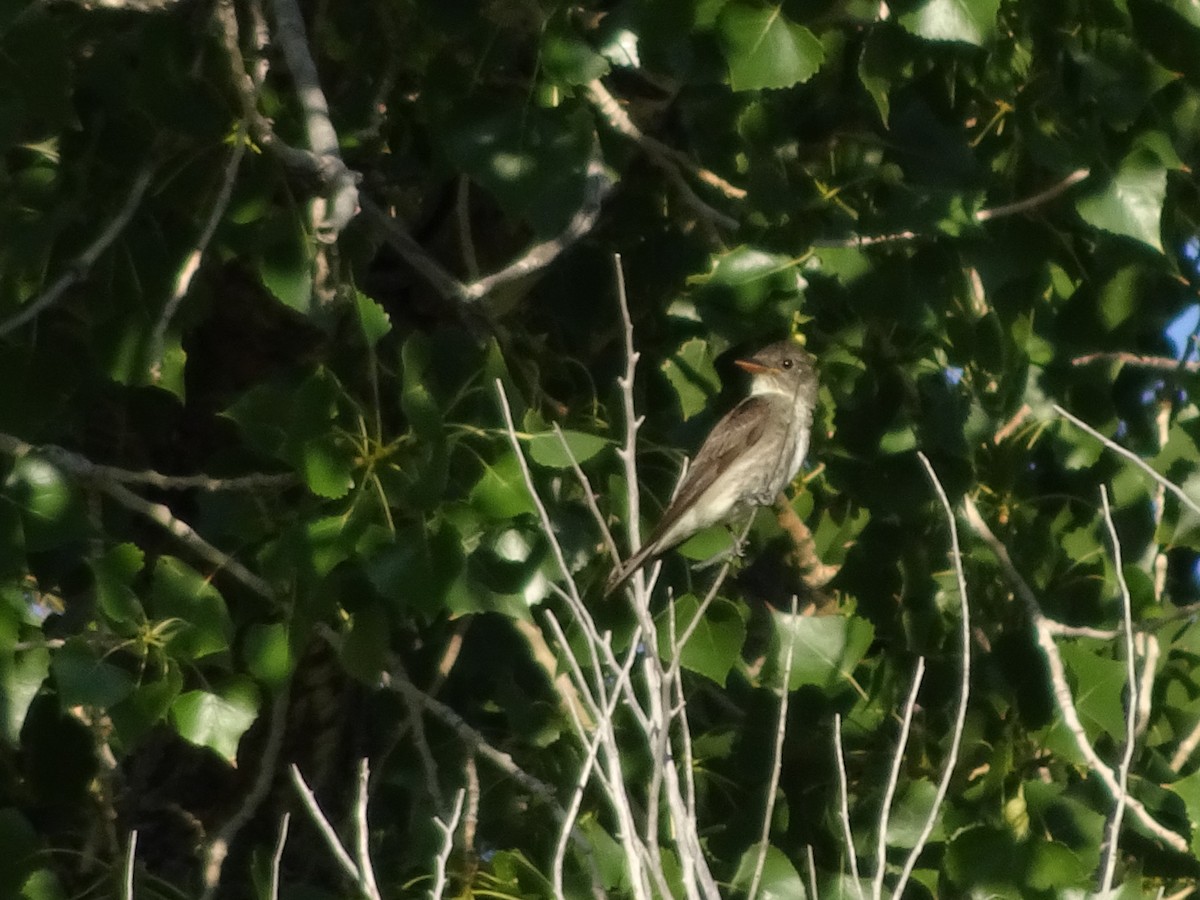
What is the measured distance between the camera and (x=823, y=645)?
3.98m

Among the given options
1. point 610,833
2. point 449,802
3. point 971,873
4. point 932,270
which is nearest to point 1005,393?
point 932,270

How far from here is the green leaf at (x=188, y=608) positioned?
339 centimetres

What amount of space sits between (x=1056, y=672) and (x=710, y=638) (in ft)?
2.26

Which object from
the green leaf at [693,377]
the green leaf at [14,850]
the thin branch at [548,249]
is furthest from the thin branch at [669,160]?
the green leaf at [14,850]

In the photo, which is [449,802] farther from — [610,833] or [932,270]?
[932,270]

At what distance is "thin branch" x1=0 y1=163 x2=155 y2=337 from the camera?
134 inches

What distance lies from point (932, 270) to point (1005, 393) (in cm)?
58

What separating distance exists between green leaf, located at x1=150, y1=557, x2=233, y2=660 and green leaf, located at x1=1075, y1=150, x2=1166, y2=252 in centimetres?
175

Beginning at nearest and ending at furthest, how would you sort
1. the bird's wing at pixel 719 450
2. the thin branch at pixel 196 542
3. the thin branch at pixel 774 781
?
the thin branch at pixel 774 781 < the thin branch at pixel 196 542 < the bird's wing at pixel 719 450

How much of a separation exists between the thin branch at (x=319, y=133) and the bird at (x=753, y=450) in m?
0.92

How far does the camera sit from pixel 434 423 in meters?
3.21

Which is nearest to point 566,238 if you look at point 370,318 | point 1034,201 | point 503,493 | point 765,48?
point 370,318

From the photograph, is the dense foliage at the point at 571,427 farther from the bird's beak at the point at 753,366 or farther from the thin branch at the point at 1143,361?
the bird's beak at the point at 753,366

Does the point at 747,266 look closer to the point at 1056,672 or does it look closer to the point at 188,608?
the point at 1056,672
